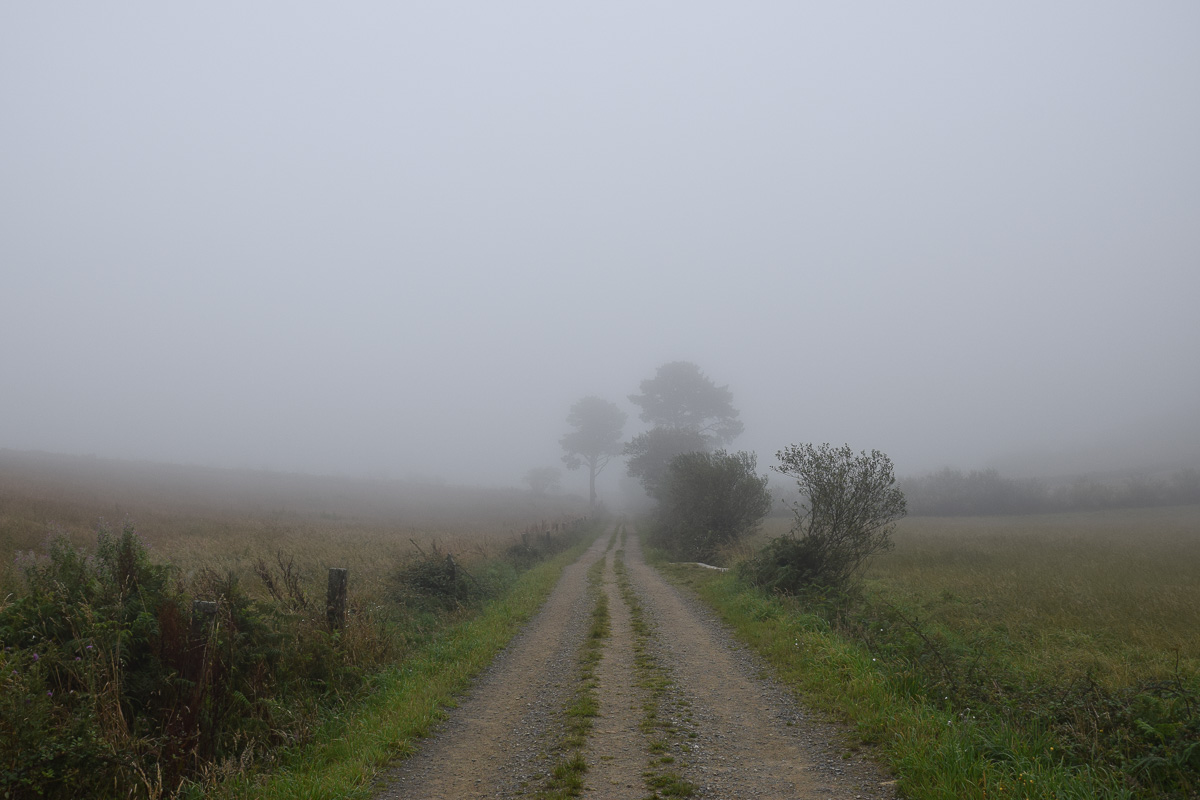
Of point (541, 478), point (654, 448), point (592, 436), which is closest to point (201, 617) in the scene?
point (654, 448)

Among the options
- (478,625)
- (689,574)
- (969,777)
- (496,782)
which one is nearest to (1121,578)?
(689,574)

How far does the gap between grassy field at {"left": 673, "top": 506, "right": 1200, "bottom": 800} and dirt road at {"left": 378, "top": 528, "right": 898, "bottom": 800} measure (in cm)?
63

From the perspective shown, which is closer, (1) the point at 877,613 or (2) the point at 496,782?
(2) the point at 496,782

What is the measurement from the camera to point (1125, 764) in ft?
16.4

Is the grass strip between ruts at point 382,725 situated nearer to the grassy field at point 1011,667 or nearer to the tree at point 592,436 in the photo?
the grassy field at point 1011,667

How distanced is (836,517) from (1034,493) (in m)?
46.5

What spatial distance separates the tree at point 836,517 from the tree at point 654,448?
32.9m

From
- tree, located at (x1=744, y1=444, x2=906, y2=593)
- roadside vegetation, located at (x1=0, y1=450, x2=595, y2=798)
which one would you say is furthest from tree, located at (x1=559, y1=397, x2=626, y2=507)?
roadside vegetation, located at (x1=0, y1=450, x2=595, y2=798)

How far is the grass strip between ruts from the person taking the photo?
16.7ft

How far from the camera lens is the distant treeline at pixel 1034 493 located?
43.2m

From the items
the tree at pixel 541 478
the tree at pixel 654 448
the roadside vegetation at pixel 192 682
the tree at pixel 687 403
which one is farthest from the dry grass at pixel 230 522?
the tree at pixel 541 478

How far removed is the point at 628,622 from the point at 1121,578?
14148 mm

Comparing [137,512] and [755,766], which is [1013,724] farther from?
[137,512]

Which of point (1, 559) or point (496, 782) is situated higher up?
point (1, 559)
